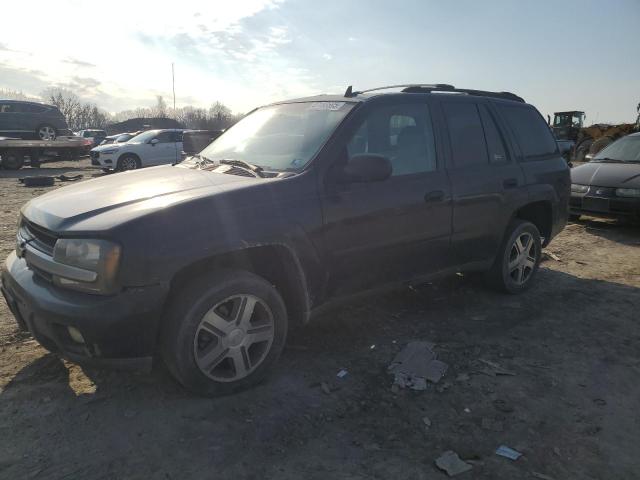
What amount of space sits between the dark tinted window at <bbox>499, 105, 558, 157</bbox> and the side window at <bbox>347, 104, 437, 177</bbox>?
128 cm

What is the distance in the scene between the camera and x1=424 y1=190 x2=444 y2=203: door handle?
3.71m

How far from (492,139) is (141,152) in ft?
50.3

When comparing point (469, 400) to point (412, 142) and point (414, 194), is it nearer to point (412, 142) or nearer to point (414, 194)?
A: point (414, 194)

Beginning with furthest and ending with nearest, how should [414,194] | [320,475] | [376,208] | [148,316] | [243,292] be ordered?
[414,194]
[376,208]
[243,292]
[148,316]
[320,475]

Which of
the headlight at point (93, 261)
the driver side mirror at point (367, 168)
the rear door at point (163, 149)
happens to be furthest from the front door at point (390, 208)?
the rear door at point (163, 149)

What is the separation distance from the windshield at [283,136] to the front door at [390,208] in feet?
0.67

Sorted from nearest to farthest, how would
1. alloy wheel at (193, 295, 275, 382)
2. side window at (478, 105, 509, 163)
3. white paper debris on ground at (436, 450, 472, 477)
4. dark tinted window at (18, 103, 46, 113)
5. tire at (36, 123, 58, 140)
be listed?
white paper debris on ground at (436, 450, 472, 477)
alloy wheel at (193, 295, 275, 382)
side window at (478, 105, 509, 163)
dark tinted window at (18, 103, 46, 113)
tire at (36, 123, 58, 140)

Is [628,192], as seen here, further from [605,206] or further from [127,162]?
Result: [127,162]

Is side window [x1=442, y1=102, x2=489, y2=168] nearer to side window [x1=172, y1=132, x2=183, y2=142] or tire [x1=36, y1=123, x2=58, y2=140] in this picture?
side window [x1=172, y1=132, x2=183, y2=142]

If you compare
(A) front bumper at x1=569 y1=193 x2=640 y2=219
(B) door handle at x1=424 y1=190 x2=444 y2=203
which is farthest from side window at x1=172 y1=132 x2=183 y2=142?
(B) door handle at x1=424 y1=190 x2=444 y2=203

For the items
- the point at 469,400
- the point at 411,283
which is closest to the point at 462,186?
the point at 411,283

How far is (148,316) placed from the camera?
101 inches

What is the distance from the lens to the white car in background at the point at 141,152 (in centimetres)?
1689

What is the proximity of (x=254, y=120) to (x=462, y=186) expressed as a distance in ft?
6.09
